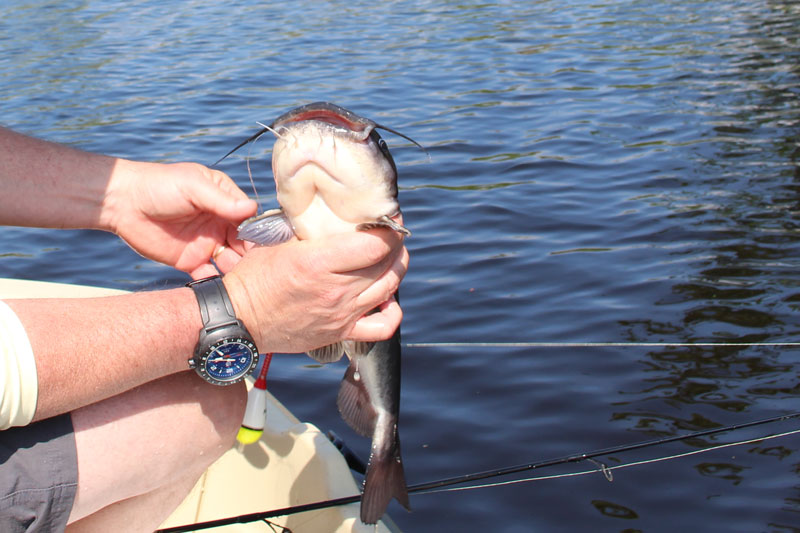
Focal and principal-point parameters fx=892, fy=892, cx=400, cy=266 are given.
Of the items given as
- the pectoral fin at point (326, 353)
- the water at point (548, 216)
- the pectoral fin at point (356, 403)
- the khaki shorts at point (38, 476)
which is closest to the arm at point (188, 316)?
the khaki shorts at point (38, 476)

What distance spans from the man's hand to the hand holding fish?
31cm

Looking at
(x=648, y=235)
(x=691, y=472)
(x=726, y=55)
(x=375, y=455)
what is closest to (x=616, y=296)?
(x=648, y=235)

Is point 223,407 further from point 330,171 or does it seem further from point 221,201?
point 330,171

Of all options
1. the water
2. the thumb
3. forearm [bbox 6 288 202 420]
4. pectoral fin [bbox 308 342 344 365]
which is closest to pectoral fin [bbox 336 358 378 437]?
pectoral fin [bbox 308 342 344 365]

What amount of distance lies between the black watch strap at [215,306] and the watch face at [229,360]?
0.04m

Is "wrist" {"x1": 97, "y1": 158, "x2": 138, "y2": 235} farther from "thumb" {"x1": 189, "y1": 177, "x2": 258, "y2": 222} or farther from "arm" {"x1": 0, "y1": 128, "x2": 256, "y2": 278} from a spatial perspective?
"thumb" {"x1": 189, "y1": 177, "x2": 258, "y2": 222}

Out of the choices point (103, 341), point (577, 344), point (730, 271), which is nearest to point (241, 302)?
point (103, 341)

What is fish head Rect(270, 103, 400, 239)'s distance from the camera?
1.91 metres

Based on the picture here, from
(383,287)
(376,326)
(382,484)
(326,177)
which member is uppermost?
(326,177)

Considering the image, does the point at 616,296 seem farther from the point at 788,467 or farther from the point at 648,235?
the point at 788,467

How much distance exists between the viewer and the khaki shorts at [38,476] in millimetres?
1844

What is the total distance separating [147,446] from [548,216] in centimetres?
470

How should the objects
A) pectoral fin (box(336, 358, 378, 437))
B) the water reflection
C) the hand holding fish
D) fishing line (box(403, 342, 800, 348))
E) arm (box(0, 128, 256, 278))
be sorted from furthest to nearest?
fishing line (box(403, 342, 800, 348)) < the water reflection < pectoral fin (box(336, 358, 378, 437)) < arm (box(0, 128, 256, 278)) < the hand holding fish

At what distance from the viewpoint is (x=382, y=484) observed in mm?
2580
